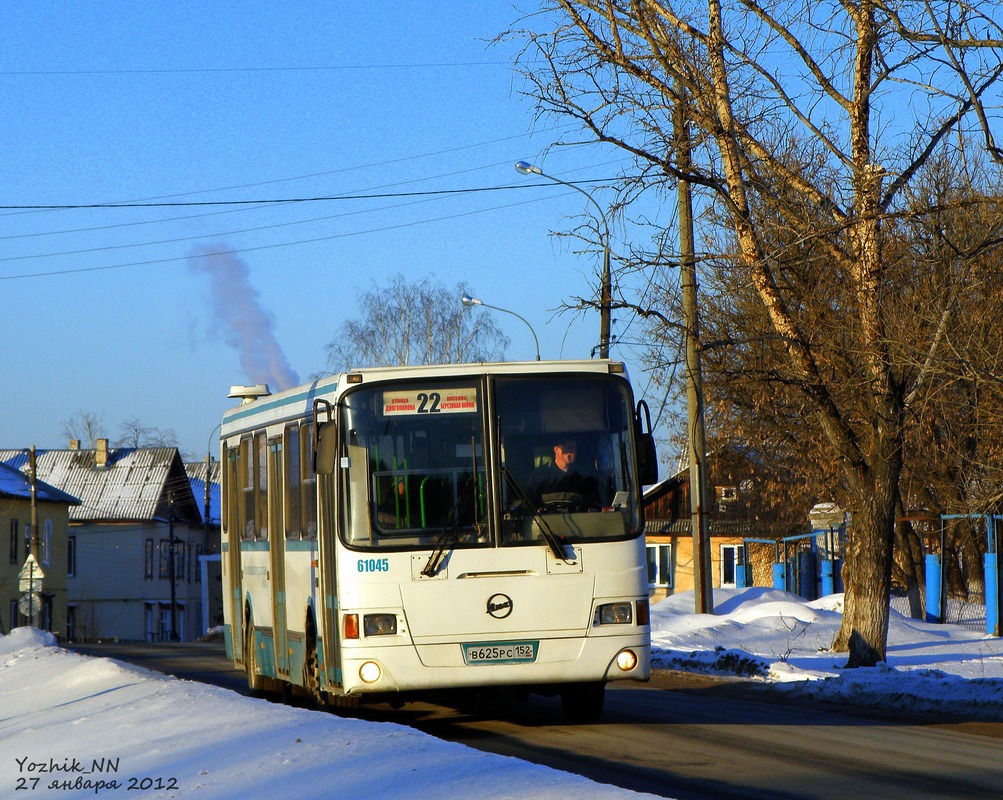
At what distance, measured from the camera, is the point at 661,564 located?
64438 millimetres

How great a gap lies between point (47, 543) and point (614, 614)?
6511 cm

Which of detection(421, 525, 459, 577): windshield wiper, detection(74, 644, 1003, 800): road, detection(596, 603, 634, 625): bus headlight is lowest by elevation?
detection(74, 644, 1003, 800): road

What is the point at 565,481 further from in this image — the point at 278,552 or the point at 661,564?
the point at 661,564

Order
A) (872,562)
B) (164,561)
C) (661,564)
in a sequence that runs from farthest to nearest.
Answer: (164,561)
(661,564)
(872,562)

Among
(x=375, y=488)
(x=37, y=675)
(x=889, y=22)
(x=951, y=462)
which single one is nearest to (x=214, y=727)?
(x=375, y=488)

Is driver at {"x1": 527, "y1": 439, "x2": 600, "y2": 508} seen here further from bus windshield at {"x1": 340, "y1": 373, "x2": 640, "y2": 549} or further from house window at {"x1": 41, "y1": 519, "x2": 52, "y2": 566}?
house window at {"x1": 41, "y1": 519, "x2": 52, "y2": 566}

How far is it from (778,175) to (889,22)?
3.27 m

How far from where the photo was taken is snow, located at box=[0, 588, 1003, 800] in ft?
25.9

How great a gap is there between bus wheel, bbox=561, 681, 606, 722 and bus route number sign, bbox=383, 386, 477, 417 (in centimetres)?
264

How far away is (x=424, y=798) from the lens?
23.8ft

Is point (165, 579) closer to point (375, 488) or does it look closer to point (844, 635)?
point (844, 635)

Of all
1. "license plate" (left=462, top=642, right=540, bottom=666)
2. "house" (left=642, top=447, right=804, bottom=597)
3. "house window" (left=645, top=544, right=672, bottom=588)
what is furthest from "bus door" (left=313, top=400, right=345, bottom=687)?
"house window" (left=645, top=544, right=672, bottom=588)

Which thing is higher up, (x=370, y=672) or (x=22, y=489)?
(x=22, y=489)

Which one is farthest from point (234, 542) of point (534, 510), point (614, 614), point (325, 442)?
point (614, 614)
